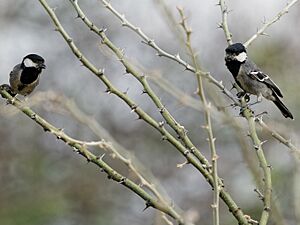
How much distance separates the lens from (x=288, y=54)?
10312 mm

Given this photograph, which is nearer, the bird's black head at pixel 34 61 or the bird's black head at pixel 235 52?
the bird's black head at pixel 235 52

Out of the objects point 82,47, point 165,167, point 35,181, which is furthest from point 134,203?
point 82,47

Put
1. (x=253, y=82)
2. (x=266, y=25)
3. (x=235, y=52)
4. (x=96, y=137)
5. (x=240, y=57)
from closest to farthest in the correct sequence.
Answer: (x=266, y=25), (x=235, y=52), (x=240, y=57), (x=253, y=82), (x=96, y=137)

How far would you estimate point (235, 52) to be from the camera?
133 inches

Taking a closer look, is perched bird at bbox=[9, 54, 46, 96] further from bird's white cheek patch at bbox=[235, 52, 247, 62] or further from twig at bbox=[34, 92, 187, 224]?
twig at bbox=[34, 92, 187, 224]

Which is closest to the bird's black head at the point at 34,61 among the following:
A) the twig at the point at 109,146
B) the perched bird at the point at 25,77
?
the perched bird at the point at 25,77

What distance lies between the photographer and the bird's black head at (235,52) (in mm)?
3018

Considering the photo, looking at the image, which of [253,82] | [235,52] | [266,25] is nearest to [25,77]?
[253,82]

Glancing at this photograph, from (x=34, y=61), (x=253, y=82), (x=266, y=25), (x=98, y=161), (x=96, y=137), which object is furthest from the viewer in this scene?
(x=96, y=137)

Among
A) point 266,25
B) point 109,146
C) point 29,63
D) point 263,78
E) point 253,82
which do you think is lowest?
point 109,146

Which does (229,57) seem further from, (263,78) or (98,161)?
(98,161)

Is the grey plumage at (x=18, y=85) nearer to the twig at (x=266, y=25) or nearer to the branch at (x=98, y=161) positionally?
the twig at (x=266, y=25)

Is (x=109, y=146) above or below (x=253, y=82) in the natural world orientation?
below

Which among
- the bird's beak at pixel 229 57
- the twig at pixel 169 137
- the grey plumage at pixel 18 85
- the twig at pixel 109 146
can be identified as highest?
the bird's beak at pixel 229 57
